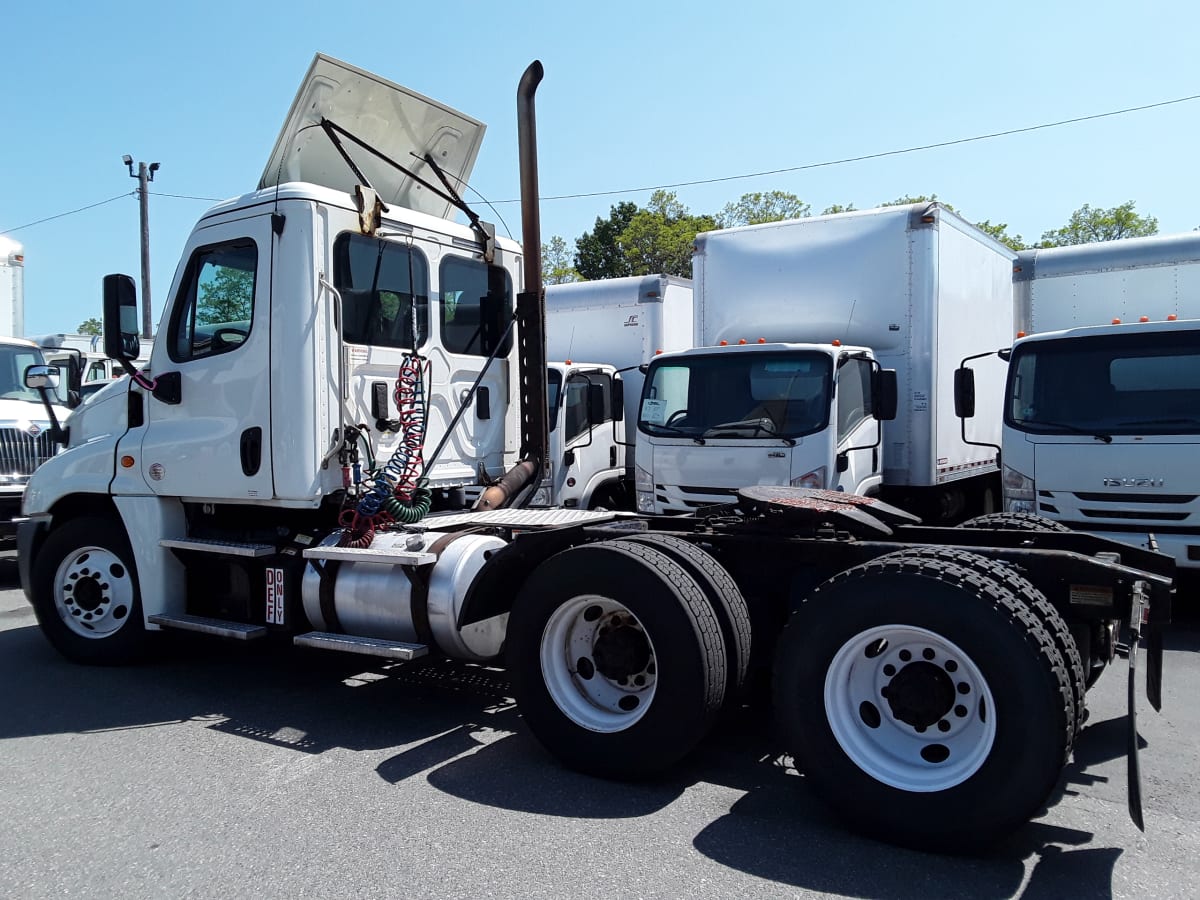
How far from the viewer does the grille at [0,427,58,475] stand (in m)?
10.3

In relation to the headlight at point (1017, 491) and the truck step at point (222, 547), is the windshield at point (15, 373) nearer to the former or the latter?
the truck step at point (222, 547)

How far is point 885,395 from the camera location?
850 cm

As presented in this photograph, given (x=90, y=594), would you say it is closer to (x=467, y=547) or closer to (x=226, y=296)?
(x=226, y=296)

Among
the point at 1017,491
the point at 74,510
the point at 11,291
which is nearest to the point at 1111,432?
the point at 1017,491

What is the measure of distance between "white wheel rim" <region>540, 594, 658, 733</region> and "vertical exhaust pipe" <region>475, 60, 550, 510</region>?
1.88 metres

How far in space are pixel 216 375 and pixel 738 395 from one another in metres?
4.53

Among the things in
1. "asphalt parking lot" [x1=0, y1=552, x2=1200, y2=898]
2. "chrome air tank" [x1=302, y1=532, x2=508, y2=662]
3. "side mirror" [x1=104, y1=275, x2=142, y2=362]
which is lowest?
"asphalt parking lot" [x1=0, y1=552, x2=1200, y2=898]

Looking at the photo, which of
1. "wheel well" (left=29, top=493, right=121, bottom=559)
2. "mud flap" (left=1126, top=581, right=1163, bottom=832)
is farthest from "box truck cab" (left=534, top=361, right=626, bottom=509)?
"mud flap" (left=1126, top=581, right=1163, bottom=832)

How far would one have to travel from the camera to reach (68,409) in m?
11.6

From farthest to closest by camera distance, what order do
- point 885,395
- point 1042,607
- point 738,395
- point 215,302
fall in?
point 738,395 → point 885,395 → point 215,302 → point 1042,607

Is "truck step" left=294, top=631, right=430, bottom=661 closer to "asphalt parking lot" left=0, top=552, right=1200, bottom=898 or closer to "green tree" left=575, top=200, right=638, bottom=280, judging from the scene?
"asphalt parking lot" left=0, top=552, right=1200, bottom=898

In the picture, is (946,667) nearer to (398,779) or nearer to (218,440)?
(398,779)

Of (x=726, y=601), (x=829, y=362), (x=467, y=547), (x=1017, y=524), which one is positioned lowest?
(x=726, y=601)

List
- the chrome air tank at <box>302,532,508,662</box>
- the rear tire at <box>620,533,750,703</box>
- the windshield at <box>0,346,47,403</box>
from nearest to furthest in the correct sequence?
the rear tire at <box>620,533,750,703</box>, the chrome air tank at <box>302,532,508,662</box>, the windshield at <box>0,346,47,403</box>
